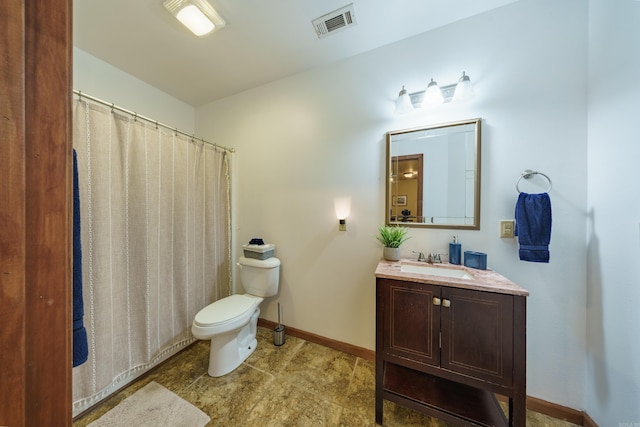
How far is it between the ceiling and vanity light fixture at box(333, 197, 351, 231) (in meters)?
1.21

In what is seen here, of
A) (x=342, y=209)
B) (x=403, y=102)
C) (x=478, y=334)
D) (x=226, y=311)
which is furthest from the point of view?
(x=342, y=209)

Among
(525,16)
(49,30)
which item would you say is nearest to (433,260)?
(525,16)

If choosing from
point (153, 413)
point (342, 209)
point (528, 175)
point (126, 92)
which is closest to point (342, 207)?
point (342, 209)

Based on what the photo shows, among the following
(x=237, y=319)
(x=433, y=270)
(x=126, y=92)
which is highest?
(x=126, y=92)

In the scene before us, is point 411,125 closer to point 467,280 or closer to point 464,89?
point 464,89

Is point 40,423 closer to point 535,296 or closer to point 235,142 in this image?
point 535,296

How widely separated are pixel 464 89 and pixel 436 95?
159mm

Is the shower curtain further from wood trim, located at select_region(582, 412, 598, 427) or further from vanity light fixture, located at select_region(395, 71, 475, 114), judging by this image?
wood trim, located at select_region(582, 412, 598, 427)

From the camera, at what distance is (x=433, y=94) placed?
1420 mm

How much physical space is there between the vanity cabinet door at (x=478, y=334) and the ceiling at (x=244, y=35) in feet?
5.83

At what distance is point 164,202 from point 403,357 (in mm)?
1992

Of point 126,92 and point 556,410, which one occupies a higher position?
point 126,92

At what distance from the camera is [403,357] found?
1190 mm

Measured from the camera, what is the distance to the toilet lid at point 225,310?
150cm
